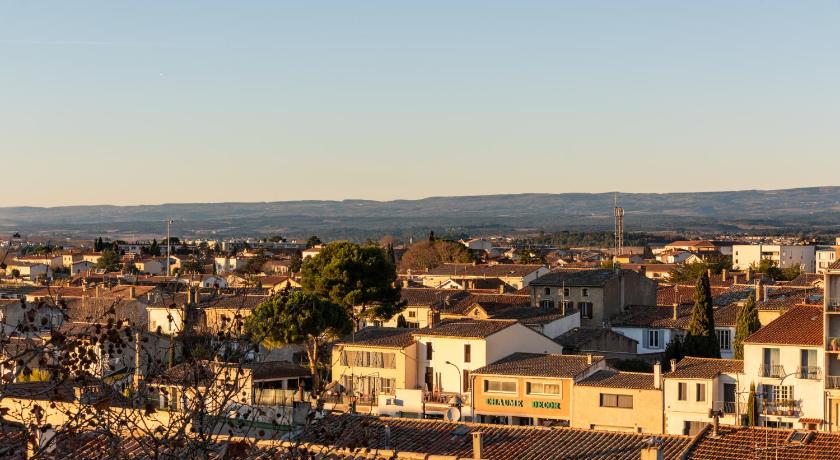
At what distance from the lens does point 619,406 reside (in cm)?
3428

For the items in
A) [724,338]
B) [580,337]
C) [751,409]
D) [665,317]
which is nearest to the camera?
[751,409]

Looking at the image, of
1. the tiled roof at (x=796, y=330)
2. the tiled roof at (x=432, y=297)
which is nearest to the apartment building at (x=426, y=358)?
the tiled roof at (x=796, y=330)

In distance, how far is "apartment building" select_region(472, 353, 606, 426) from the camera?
115 ft

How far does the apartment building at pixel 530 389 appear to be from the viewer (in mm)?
35188

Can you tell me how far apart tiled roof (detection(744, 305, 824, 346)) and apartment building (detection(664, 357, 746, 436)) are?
1115 mm

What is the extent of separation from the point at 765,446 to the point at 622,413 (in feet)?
37.5

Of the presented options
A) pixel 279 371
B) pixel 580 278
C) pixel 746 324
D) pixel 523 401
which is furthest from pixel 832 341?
pixel 580 278

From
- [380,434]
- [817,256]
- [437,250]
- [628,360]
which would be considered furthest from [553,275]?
[817,256]

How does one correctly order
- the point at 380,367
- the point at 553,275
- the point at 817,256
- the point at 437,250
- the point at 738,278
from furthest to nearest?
the point at 817,256 < the point at 437,250 < the point at 738,278 < the point at 553,275 < the point at 380,367

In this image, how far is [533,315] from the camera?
49.5m

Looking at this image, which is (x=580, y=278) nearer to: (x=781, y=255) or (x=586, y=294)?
(x=586, y=294)

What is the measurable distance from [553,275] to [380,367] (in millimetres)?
19378

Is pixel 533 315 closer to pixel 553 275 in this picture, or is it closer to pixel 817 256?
pixel 553 275

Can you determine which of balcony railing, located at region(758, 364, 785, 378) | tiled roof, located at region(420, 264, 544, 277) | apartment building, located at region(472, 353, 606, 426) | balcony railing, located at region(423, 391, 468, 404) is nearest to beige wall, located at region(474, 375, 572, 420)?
apartment building, located at region(472, 353, 606, 426)
